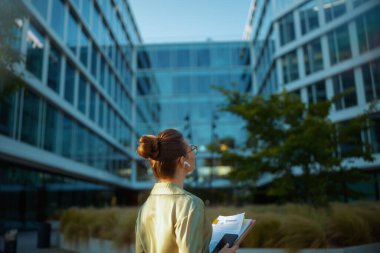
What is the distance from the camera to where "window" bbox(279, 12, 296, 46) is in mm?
26438

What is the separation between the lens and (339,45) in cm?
2223

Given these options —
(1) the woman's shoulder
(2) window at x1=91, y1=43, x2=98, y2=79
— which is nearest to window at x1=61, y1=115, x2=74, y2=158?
(2) window at x1=91, y1=43, x2=98, y2=79

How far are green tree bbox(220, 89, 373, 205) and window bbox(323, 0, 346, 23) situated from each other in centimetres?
1076

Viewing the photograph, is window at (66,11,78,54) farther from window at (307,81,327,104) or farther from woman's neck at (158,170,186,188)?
woman's neck at (158,170,186,188)

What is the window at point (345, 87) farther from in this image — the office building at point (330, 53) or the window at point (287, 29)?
the window at point (287, 29)

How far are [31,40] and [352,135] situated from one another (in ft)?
47.9

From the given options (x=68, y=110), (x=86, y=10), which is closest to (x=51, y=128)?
(x=68, y=110)

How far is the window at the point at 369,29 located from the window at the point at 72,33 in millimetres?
16680

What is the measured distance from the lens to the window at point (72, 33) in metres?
22.5

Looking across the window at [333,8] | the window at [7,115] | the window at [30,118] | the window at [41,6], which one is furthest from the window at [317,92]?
the window at [7,115]

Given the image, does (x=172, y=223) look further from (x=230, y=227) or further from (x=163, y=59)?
(x=163, y=59)

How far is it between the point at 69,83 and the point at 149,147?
21903mm

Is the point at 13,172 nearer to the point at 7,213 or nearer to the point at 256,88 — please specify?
the point at 7,213

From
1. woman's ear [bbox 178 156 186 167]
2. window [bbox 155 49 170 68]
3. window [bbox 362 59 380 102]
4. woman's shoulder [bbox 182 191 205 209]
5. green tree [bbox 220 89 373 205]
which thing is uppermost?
window [bbox 155 49 170 68]
